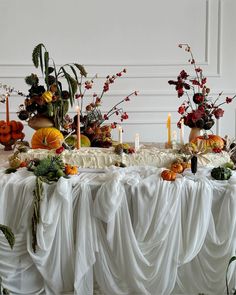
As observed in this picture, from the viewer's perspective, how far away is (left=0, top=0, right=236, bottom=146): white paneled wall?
4.54 meters

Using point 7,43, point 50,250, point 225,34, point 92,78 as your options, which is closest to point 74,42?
point 92,78

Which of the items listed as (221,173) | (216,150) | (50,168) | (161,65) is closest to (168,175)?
(221,173)

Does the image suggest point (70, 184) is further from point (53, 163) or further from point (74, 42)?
point (74, 42)

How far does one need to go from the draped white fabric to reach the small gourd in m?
0.04

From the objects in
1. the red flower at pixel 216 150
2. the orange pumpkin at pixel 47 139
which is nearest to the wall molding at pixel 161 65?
the orange pumpkin at pixel 47 139

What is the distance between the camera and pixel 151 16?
15.0 ft

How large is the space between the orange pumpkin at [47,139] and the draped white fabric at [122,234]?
0.52 metres

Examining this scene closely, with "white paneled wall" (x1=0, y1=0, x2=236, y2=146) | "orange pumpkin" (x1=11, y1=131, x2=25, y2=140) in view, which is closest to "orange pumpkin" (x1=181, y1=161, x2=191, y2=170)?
"orange pumpkin" (x1=11, y1=131, x2=25, y2=140)

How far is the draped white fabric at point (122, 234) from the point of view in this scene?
209 centimetres

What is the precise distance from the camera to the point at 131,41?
4.59 metres

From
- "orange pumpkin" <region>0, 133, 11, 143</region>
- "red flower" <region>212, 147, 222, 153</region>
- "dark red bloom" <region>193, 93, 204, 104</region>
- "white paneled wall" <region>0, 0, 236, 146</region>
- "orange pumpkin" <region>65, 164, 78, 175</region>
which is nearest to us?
"orange pumpkin" <region>65, 164, 78, 175</region>

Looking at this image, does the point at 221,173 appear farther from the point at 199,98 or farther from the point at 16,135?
the point at 16,135

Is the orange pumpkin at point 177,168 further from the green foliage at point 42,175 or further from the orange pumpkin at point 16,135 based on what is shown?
the orange pumpkin at point 16,135

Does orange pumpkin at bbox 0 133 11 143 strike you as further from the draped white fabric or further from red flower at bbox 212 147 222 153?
→ red flower at bbox 212 147 222 153
